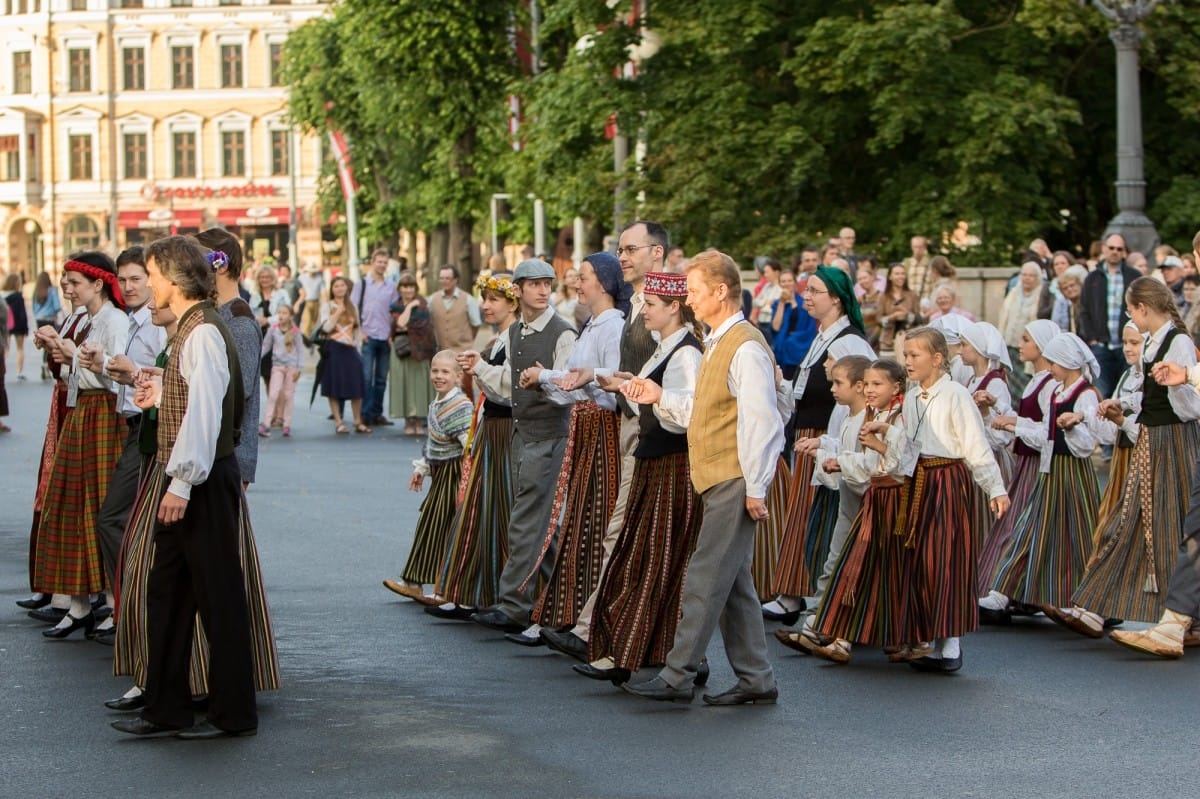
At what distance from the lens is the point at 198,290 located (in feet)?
24.3

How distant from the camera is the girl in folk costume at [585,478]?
9.16 metres

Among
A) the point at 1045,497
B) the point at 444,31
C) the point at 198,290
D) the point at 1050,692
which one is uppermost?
the point at 444,31

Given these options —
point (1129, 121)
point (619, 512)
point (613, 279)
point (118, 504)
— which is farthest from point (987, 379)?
point (1129, 121)

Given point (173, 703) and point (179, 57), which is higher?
point (179, 57)

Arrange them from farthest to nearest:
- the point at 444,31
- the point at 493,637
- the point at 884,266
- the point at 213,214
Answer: the point at 213,214, the point at 444,31, the point at 884,266, the point at 493,637

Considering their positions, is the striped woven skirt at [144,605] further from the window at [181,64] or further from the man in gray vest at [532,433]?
the window at [181,64]

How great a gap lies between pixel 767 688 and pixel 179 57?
8893 centimetres

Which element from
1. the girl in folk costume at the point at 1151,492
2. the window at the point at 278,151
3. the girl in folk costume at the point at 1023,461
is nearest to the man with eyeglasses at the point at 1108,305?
the girl in folk costume at the point at 1023,461

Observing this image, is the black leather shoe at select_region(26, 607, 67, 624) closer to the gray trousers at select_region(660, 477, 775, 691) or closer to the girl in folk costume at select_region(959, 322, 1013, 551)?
the gray trousers at select_region(660, 477, 775, 691)

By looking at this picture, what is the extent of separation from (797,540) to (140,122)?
86.9 metres

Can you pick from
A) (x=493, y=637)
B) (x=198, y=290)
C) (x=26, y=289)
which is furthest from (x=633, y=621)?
(x=26, y=289)

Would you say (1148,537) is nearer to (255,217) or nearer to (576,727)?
(576,727)

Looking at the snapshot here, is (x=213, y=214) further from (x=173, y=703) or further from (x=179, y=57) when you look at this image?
(x=173, y=703)

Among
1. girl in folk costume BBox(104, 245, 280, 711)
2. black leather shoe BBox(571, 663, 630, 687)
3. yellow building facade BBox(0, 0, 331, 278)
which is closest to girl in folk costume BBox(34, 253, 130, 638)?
girl in folk costume BBox(104, 245, 280, 711)
